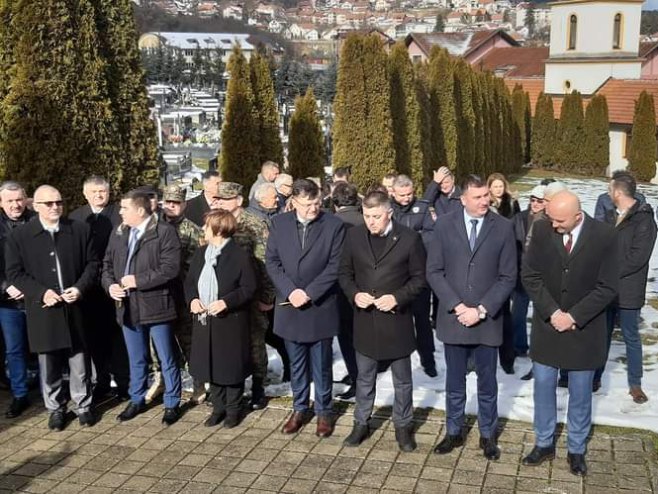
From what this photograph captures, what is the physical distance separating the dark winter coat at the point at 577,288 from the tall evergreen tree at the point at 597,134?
29603 millimetres

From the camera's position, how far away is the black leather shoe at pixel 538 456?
488cm

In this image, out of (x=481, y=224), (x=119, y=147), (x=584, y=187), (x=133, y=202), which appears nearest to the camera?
(x=481, y=224)

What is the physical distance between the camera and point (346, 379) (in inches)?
258

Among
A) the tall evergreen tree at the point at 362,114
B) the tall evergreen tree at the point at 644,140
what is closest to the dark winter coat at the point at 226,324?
the tall evergreen tree at the point at 362,114

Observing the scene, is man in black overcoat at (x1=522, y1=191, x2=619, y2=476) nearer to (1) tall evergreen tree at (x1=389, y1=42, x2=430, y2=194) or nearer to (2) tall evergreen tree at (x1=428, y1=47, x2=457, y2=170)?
(1) tall evergreen tree at (x1=389, y1=42, x2=430, y2=194)

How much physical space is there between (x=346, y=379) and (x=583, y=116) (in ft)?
95.3

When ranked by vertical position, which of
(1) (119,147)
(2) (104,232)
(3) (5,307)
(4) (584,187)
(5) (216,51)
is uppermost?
(5) (216,51)

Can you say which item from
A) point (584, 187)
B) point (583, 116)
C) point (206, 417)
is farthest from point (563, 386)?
point (583, 116)

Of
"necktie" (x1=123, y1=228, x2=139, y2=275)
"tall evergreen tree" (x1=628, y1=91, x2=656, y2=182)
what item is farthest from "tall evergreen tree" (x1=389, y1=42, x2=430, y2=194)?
"tall evergreen tree" (x1=628, y1=91, x2=656, y2=182)

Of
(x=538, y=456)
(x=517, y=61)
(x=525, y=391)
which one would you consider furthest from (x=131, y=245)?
(x=517, y=61)

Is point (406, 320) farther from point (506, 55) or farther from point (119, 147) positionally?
point (506, 55)

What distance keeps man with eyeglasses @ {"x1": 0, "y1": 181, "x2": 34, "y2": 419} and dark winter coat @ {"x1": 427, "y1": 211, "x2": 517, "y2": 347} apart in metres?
3.28

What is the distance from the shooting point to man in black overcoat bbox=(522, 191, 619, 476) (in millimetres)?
4676

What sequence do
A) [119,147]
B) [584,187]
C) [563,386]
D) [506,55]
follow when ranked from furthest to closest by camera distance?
1. [506,55]
2. [584,187]
3. [119,147]
4. [563,386]
